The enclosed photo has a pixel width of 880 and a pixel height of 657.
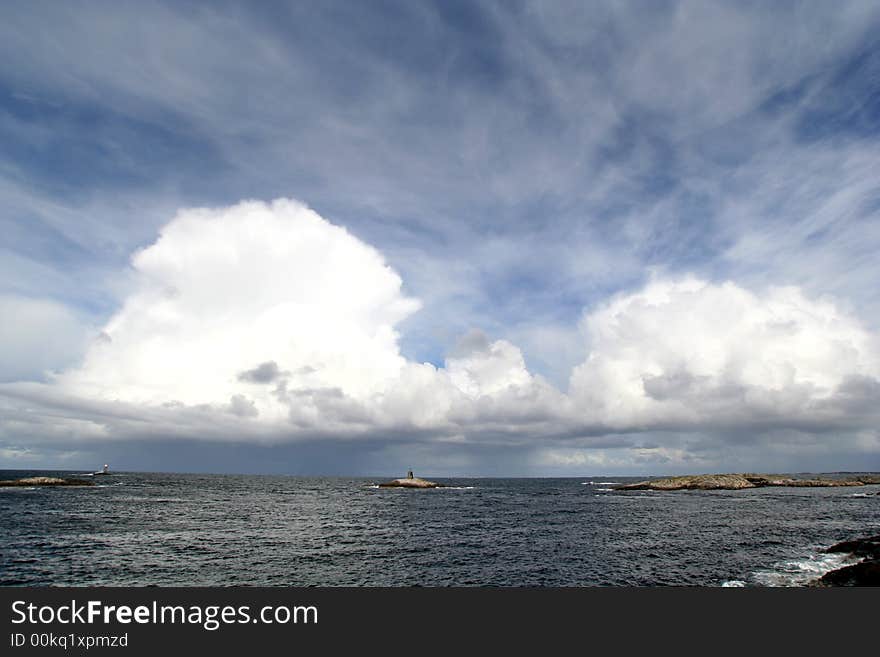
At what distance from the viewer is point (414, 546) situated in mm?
54469

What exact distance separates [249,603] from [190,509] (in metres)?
86.0

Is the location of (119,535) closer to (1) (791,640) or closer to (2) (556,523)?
(2) (556,523)

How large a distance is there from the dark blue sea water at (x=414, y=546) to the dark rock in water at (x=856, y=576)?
9.04 feet

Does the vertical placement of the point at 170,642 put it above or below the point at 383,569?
above

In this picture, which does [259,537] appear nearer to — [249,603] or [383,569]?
[383,569]

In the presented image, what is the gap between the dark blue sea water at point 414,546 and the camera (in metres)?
40.1

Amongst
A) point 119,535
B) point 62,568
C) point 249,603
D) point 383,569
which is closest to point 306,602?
point 249,603

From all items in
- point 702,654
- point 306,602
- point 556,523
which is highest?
point 306,602

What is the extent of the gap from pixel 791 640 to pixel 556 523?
6032 cm

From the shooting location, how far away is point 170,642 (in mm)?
17719

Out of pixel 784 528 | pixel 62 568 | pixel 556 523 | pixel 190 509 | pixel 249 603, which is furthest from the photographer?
pixel 190 509

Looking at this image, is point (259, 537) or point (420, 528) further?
point (420, 528)

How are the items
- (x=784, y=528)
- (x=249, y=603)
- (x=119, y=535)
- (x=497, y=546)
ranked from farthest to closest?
1. (x=784, y=528)
2. (x=119, y=535)
3. (x=497, y=546)
4. (x=249, y=603)

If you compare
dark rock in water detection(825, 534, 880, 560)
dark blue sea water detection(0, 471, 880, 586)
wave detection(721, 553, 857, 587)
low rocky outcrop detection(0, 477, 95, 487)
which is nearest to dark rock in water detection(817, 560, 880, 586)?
wave detection(721, 553, 857, 587)
